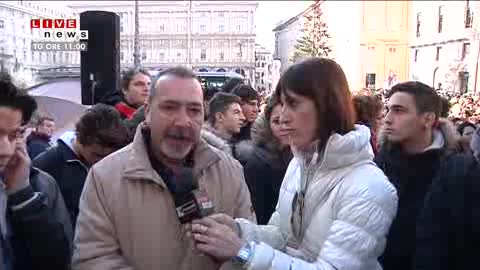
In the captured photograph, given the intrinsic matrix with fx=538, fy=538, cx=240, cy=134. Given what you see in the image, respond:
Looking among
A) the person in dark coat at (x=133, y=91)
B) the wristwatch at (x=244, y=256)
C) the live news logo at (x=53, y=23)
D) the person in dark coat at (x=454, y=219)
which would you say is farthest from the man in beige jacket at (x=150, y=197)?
the live news logo at (x=53, y=23)

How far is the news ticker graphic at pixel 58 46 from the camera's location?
8.35m

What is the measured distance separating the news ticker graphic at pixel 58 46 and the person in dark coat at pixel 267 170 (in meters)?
5.27

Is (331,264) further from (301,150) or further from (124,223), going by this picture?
(124,223)

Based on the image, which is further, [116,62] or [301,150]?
[116,62]

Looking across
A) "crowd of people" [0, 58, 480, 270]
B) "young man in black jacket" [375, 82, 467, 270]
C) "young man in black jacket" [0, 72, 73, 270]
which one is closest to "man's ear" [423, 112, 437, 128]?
"young man in black jacket" [375, 82, 467, 270]

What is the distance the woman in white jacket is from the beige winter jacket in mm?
290

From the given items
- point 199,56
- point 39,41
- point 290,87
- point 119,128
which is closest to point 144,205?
point 290,87

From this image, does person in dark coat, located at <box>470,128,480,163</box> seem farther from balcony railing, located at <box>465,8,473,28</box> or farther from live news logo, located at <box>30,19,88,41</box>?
balcony railing, located at <box>465,8,473,28</box>

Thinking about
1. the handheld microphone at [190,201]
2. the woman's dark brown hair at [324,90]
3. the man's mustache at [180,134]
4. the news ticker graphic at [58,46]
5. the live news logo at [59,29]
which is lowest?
the handheld microphone at [190,201]

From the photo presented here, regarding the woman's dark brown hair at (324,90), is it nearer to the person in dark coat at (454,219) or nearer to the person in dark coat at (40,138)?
the person in dark coat at (454,219)

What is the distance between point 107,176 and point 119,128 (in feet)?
4.76

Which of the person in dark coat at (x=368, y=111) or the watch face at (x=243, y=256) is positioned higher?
the person in dark coat at (x=368, y=111)

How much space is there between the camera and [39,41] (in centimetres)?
1012

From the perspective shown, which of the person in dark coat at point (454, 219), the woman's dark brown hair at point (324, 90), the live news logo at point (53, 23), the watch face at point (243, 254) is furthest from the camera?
the live news logo at point (53, 23)
